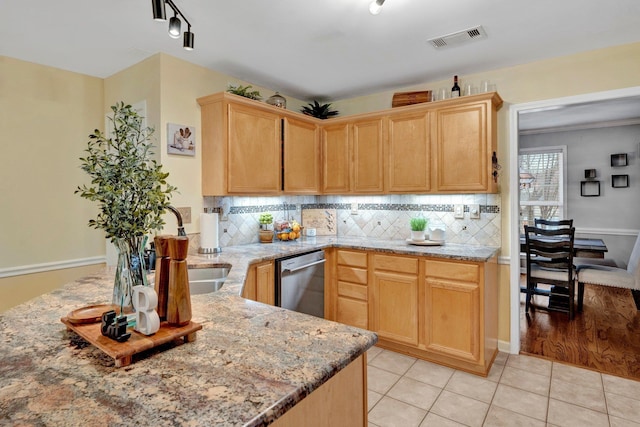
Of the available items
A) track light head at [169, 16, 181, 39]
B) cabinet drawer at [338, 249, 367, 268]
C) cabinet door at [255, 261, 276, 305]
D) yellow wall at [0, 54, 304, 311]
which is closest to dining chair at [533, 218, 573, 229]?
cabinet drawer at [338, 249, 367, 268]

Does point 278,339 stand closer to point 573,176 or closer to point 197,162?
point 197,162

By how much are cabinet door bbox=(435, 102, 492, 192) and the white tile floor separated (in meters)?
1.50

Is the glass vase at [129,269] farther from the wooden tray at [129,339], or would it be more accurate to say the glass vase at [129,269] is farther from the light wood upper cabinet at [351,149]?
the light wood upper cabinet at [351,149]

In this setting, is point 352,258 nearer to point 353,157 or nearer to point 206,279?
point 353,157

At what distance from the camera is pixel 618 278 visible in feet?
12.1

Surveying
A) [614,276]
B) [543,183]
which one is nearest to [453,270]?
[614,276]

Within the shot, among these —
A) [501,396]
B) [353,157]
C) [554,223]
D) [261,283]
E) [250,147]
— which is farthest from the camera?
[554,223]

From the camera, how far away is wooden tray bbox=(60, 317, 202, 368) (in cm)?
93

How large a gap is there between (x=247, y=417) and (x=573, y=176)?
22.1 ft

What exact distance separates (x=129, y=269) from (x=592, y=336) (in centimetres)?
411

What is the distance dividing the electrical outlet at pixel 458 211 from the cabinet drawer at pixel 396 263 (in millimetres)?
751

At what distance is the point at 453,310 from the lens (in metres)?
2.76

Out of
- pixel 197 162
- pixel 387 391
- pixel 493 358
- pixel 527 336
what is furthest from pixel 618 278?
pixel 197 162

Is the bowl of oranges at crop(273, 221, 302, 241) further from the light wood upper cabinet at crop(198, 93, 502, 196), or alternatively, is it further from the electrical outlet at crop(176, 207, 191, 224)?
the electrical outlet at crop(176, 207, 191, 224)
